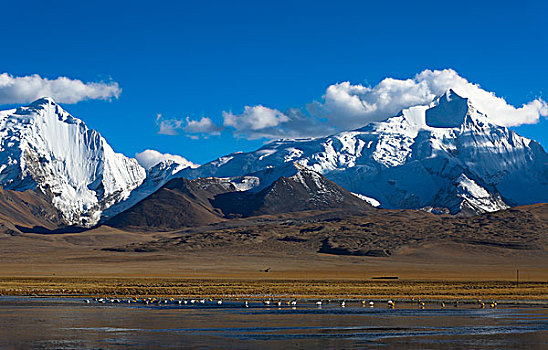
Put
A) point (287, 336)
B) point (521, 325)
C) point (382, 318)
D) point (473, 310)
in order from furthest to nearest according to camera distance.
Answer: point (473, 310) → point (382, 318) → point (521, 325) → point (287, 336)

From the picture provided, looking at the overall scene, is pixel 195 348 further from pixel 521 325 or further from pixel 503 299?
pixel 503 299

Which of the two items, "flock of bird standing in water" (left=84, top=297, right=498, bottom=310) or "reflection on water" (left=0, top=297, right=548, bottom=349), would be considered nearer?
"reflection on water" (left=0, top=297, right=548, bottom=349)

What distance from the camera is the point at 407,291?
4368 inches

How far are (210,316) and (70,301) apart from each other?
2463cm

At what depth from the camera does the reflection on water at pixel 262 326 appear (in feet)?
167

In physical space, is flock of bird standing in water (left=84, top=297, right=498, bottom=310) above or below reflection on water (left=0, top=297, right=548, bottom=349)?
above

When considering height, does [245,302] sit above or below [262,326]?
above

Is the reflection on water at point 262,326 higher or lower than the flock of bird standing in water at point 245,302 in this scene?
lower

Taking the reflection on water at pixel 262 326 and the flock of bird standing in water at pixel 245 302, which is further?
the flock of bird standing in water at pixel 245 302

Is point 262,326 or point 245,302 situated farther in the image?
point 245,302

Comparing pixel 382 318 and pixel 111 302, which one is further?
pixel 111 302

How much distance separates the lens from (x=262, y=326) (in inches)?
2395

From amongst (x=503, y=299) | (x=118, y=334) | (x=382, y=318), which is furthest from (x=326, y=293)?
(x=118, y=334)

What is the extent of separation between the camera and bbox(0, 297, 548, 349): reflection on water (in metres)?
51.0
